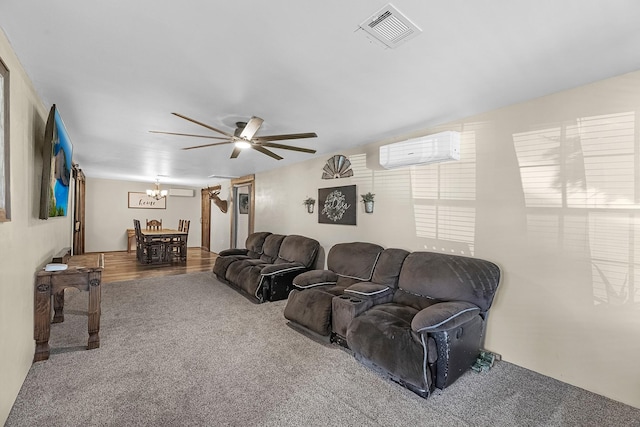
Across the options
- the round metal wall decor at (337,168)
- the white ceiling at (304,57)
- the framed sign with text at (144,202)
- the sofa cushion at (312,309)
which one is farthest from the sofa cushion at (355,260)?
the framed sign with text at (144,202)

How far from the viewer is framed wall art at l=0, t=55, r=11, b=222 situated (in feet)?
4.91

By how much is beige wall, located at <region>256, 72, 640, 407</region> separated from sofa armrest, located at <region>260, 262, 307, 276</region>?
187cm

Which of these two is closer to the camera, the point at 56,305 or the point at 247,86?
the point at 247,86

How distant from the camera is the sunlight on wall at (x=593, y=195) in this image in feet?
6.43

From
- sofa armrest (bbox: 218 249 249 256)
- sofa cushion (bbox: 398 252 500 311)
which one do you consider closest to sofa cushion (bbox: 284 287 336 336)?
sofa cushion (bbox: 398 252 500 311)

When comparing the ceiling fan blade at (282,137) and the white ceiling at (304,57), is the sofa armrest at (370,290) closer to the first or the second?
the ceiling fan blade at (282,137)

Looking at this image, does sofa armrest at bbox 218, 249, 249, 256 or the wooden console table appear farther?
sofa armrest at bbox 218, 249, 249, 256

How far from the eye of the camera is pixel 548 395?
80.2 inches

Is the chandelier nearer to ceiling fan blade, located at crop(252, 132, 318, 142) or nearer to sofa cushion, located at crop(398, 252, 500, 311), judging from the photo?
ceiling fan blade, located at crop(252, 132, 318, 142)

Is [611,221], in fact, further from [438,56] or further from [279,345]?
[279,345]

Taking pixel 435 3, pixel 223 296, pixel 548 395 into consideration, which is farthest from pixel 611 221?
pixel 223 296

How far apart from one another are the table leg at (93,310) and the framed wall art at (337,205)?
284 cm

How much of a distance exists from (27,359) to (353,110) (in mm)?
3269

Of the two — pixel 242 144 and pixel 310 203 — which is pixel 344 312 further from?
pixel 310 203
